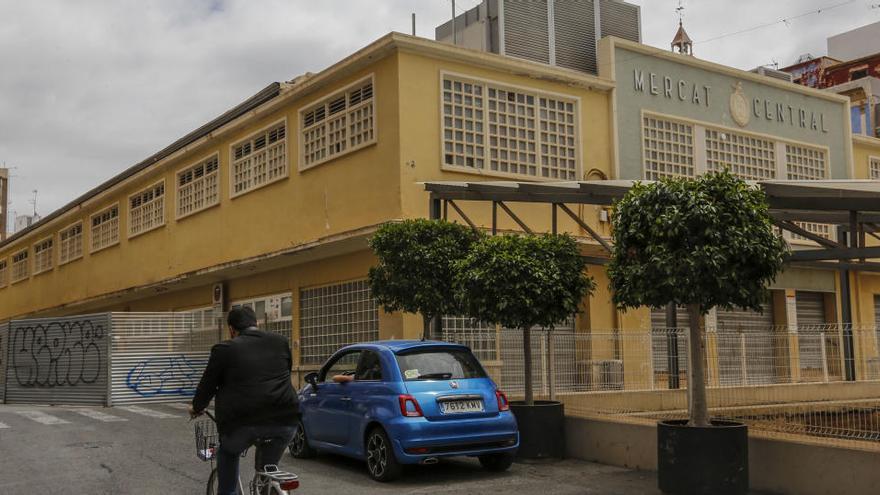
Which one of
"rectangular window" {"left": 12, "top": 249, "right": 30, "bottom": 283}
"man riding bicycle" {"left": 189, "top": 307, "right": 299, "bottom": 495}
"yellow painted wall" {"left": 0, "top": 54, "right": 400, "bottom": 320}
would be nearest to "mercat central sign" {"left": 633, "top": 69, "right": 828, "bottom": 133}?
"yellow painted wall" {"left": 0, "top": 54, "right": 400, "bottom": 320}

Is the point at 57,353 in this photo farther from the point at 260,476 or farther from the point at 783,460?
the point at 783,460

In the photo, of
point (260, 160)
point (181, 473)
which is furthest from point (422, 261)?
point (260, 160)

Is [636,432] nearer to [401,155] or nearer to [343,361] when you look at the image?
[343,361]

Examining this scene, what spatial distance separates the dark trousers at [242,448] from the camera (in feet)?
19.6

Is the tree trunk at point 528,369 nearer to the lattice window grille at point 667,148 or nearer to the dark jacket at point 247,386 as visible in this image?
the dark jacket at point 247,386

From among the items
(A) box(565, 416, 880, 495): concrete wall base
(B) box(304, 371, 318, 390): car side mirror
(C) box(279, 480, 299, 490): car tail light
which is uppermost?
(B) box(304, 371, 318, 390): car side mirror

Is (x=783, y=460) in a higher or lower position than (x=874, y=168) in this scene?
lower

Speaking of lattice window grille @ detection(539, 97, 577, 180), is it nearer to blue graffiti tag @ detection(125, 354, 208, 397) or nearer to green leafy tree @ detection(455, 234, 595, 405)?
green leafy tree @ detection(455, 234, 595, 405)

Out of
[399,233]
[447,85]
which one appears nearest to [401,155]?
[447,85]

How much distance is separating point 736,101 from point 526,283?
14477 mm

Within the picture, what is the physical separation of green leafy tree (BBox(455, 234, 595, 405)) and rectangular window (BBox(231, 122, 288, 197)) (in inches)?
411

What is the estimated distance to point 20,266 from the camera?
44.6 meters

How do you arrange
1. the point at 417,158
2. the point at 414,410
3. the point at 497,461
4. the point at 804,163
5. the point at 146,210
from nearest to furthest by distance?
the point at 414,410 < the point at 497,461 < the point at 417,158 < the point at 804,163 < the point at 146,210

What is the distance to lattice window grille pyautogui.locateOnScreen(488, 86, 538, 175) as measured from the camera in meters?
19.5
